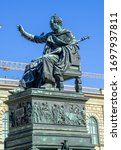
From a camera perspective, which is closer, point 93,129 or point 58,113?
point 58,113

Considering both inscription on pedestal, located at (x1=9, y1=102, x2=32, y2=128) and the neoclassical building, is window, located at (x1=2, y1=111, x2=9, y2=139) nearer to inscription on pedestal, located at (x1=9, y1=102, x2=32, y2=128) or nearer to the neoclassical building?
the neoclassical building

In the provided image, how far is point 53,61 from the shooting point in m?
16.2

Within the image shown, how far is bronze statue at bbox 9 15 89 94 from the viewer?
52.5ft

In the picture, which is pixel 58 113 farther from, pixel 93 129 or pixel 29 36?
pixel 93 129

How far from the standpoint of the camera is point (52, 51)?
16641mm

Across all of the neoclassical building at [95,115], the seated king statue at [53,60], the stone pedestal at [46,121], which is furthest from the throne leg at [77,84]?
the neoclassical building at [95,115]

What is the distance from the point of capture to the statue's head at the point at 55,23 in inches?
663

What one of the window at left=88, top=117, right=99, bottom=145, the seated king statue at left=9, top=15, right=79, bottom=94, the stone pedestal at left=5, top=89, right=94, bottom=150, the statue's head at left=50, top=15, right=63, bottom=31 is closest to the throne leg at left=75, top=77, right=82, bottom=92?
the stone pedestal at left=5, top=89, right=94, bottom=150

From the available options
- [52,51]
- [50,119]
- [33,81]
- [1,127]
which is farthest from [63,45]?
[1,127]

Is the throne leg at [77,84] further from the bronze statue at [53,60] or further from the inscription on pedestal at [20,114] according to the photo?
the inscription on pedestal at [20,114]

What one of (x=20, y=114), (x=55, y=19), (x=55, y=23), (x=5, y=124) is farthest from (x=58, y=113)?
(x=5, y=124)

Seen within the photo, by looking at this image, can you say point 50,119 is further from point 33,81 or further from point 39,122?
point 33,81

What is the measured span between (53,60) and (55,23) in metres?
1.27

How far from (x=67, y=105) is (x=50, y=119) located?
2.34 feet
